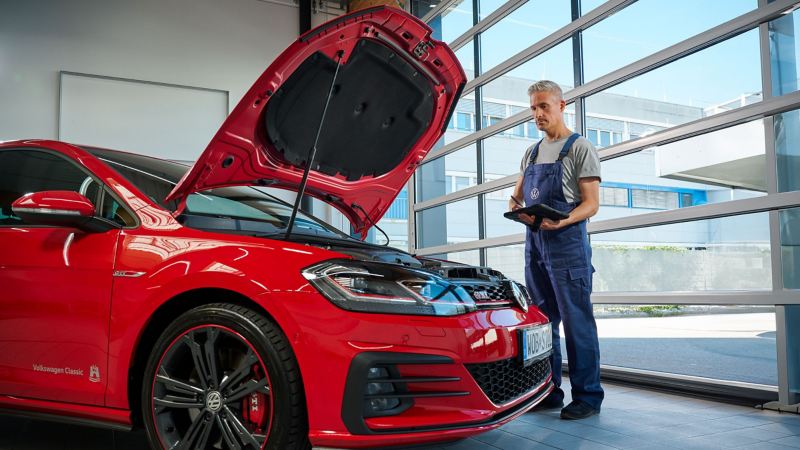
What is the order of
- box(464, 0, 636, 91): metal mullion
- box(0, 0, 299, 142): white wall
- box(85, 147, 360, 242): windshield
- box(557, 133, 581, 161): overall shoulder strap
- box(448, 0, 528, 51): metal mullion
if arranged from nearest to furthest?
box(85, 147, 360, 242): windshield < box(557, 133, 581, 161): overall shoulder strap < box(464, 0, 636, 91): metal mullion < box(448, 0, 528, 51): metal mullion < box(0, 0, 299, 142): white wall

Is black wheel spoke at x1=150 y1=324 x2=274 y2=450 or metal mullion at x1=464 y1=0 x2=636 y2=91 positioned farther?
metal mullion at x1=464 y1=0 x2=636 y2=91

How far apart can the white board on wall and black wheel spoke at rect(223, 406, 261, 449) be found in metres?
6.52

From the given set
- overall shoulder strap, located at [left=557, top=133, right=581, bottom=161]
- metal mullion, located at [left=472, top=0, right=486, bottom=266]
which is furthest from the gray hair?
metal mullion, located at [left=472, top=0, right=486, bottom=266]

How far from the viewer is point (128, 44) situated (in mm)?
7910

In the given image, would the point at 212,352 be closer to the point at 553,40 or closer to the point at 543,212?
the point at 543,212

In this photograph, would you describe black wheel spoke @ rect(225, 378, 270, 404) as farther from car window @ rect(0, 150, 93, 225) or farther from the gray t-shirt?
the gray t-shirt

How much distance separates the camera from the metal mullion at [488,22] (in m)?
5.71

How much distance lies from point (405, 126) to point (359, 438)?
1510 millimetres

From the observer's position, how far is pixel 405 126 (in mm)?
2871

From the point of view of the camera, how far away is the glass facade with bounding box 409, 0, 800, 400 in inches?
134

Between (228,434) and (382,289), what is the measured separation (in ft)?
2.14

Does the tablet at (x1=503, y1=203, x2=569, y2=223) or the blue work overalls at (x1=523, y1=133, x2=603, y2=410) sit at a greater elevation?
the tablet at (x1=503, y1=203, x2=569, y2=223)

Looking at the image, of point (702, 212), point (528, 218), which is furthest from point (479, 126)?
point (528, 218)

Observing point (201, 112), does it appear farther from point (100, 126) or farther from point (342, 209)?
point (342, 209)
